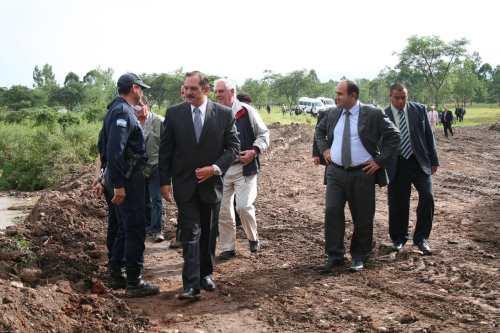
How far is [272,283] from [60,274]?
2.07 metres

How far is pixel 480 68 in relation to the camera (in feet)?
354

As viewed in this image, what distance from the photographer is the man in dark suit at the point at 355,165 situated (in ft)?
19.8

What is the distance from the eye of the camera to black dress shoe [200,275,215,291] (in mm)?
5479

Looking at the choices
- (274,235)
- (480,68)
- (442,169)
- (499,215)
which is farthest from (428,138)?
(480,68)

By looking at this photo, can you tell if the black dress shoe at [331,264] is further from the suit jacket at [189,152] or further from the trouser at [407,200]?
the suit jacket at [189,152]

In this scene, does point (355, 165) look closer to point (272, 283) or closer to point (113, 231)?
point (272, 283)

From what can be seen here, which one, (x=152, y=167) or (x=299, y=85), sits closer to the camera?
(x=152, y=167)

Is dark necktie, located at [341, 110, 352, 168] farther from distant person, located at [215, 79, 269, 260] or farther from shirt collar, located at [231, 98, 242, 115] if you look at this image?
shirt collar, located at [231, 98, 242, 115]

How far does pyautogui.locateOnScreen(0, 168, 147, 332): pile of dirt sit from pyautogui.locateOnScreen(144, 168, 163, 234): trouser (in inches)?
28.0

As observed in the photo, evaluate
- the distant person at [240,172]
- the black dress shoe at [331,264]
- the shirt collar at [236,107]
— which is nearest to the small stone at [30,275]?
the distant person at [240,172]

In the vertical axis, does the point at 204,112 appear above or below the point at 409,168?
above

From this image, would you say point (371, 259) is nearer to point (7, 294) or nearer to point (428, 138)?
point (428, 138)

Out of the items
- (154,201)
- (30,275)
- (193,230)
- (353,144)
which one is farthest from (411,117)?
(30,275)

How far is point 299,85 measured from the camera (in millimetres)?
90312
